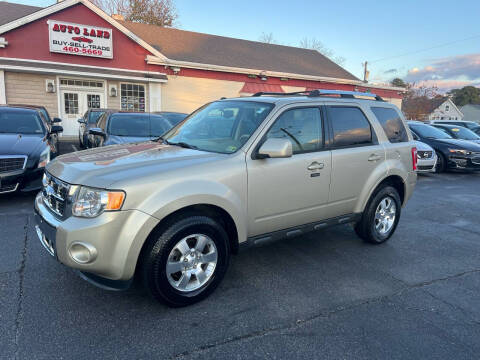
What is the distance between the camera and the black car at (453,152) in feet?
36.5

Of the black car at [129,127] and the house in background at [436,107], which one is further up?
the house in background at [436,107]

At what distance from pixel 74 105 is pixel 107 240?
15.6 metres

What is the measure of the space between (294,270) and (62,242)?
2.36m

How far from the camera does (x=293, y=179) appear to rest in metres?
3.59

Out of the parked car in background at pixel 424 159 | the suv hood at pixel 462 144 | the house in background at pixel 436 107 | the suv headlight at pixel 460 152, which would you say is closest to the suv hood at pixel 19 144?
the parked car in background at pixel 424 159

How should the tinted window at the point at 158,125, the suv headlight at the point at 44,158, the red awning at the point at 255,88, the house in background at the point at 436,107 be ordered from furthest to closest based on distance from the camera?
the house in background at the point at 436,107 → the red awning at the point at 255,88 → the tinted window at the point at 158,125 → the suv headlight at the point at 44,158

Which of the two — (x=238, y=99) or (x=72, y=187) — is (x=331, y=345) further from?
(x=238, y=99)

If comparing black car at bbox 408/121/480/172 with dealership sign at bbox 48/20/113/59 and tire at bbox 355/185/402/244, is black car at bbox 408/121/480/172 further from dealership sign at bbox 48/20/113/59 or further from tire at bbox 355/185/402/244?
dealership sign at bbox 48/20/113/59

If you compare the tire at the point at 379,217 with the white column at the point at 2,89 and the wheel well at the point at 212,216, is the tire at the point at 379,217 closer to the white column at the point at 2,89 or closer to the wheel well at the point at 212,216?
the wheel well at the point at 212,216

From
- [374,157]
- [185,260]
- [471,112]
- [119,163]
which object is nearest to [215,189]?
[185,260]

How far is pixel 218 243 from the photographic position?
3182mm

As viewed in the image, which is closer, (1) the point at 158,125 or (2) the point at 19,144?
(2) the point at 19,144

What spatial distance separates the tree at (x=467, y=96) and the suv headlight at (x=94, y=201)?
92414mm

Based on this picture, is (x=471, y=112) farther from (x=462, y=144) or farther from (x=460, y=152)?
(x=460, y=152)
